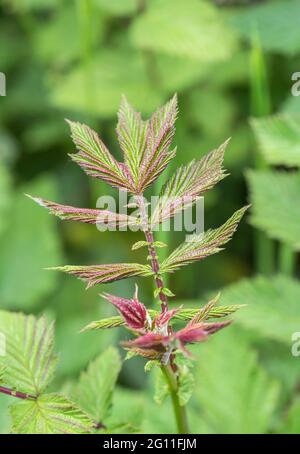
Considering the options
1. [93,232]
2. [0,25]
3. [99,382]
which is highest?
[0,25]

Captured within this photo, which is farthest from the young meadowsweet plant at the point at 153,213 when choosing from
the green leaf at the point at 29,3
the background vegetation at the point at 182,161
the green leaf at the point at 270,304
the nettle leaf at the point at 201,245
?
the green leaf at the point at 29,3

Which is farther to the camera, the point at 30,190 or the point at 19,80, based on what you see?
the point at 19,80

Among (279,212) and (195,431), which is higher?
(279,212)

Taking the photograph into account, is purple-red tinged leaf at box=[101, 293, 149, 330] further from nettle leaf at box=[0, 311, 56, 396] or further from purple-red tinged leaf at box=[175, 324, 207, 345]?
nettle leaf at box=[0, 311, 56, 396]

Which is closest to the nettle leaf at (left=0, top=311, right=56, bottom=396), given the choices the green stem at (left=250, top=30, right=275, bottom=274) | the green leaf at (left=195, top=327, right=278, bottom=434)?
the green leaf at (left=195, top=327, right=278, bottom=434)
